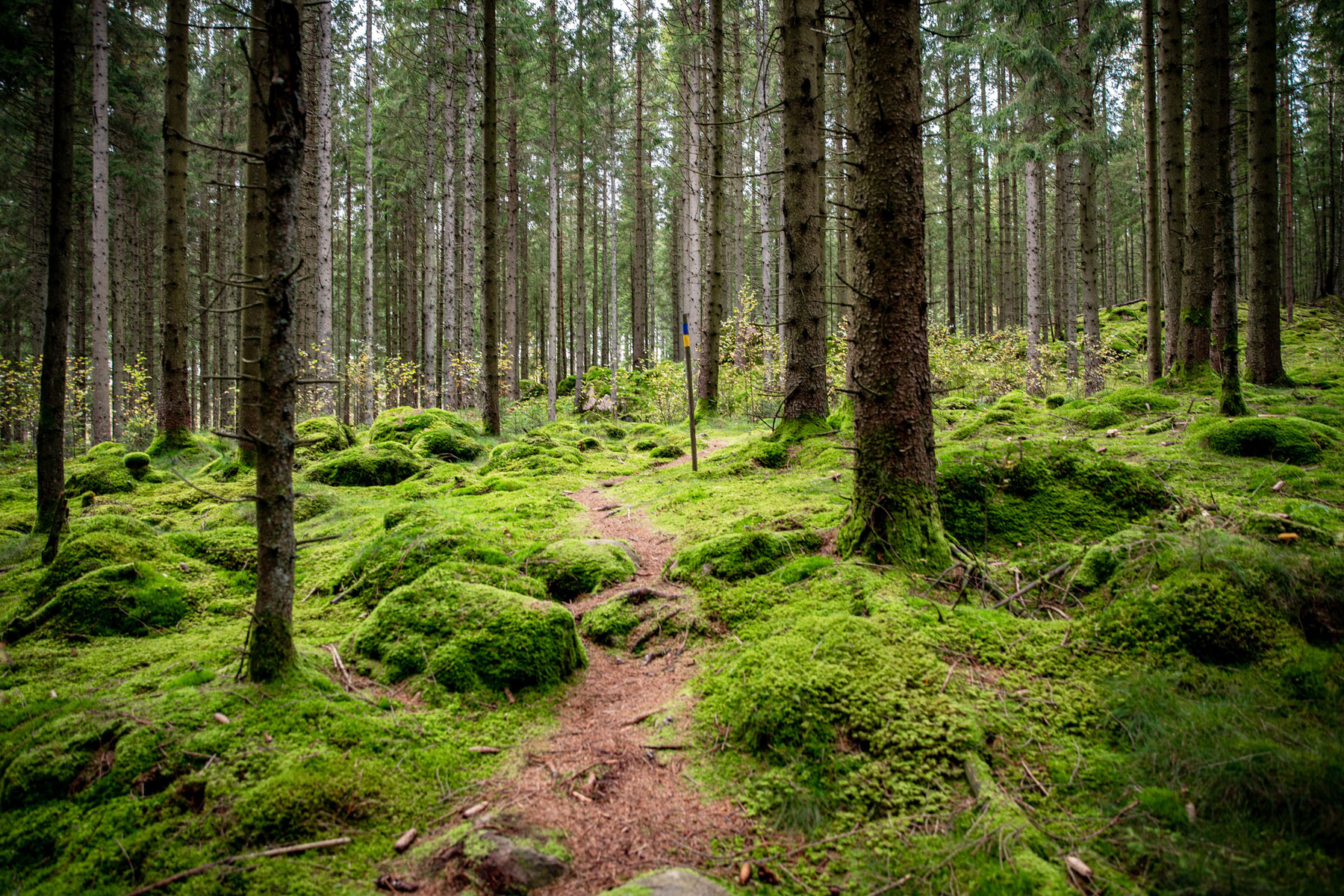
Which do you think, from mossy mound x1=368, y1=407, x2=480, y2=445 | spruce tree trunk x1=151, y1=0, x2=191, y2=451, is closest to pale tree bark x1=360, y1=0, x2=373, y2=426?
mossy mound x1=368, y1=407, x2=480, y2=445

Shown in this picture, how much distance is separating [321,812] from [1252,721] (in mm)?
3645

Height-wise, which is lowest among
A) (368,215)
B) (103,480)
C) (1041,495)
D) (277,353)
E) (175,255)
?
(1041,495)

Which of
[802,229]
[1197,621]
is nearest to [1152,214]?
[802,229]

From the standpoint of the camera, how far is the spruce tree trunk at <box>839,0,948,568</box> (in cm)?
395

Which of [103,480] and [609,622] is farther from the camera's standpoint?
[103,480]

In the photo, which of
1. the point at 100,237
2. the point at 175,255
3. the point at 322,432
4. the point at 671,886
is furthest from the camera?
the point at 100,237

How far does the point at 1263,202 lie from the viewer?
8.45m

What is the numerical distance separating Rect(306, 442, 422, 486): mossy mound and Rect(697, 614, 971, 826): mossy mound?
739cm

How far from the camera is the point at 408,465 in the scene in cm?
934

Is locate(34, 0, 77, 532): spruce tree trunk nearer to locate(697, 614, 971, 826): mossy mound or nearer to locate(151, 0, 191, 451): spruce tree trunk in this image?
locate(151, 0, 191, 451): spruce tree trunk

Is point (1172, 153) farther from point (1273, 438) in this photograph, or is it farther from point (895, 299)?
point (895, 299)

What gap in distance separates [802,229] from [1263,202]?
6757mm

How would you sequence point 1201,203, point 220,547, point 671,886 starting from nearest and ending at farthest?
point 671,886 → point 220,547 → point 1201,203

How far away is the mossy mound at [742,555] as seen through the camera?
14.6ft
